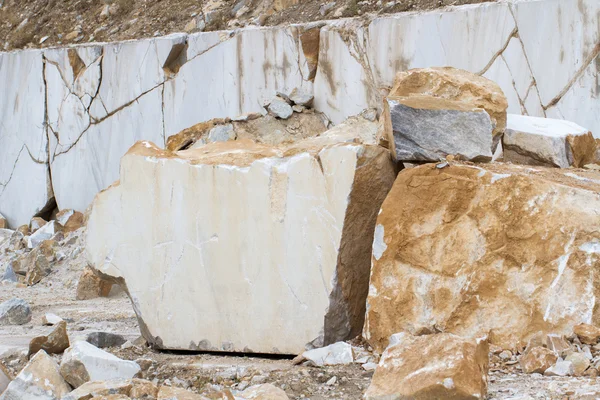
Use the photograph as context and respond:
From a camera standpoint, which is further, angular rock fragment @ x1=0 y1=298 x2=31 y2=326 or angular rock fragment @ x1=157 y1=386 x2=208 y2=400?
angular rock fragment @ x1=0 y1=298 x2=31 y2=326

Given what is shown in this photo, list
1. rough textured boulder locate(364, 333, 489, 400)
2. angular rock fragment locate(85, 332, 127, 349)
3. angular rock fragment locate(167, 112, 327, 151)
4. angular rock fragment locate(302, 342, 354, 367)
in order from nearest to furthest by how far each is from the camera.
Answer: rough textured boulder locate(364, 333, 489, 400) → angular rock fragment locate(302, 342, 354, 367) → angular rock fragment locate(85, 332, 127, 349) → angular rock fragment locate(167, 112, 327, 151)

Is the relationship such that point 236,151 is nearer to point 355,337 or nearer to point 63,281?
point 355,337

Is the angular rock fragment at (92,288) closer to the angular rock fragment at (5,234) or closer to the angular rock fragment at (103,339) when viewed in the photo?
the angular rock fragment at (103,339)

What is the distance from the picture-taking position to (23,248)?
21.6 ft

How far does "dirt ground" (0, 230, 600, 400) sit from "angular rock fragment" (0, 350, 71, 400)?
0.28 metres

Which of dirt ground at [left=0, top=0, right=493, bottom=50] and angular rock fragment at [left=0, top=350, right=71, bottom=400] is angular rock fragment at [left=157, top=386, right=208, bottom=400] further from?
dirt ground at [left=0, top=0, right=493, bottom=50]

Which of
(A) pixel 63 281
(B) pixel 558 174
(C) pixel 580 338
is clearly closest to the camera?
(C) pixel 580 338

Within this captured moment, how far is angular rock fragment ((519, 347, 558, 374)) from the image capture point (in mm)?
2326

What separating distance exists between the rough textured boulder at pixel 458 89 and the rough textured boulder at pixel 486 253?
30 centimetres

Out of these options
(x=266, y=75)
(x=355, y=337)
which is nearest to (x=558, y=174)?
(x=355, y=337)

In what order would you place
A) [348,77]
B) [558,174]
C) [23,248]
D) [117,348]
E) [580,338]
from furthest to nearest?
1. [23,248]
2. [348,77]
3. [117,348]
4. [558,174]
5. [580,338]

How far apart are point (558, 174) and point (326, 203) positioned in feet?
2.34

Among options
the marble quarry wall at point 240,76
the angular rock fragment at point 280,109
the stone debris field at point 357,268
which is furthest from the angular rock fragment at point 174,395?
the angular rock fragment at point 280,109

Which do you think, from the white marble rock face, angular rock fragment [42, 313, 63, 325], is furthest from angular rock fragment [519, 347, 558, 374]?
the white marble rock face
